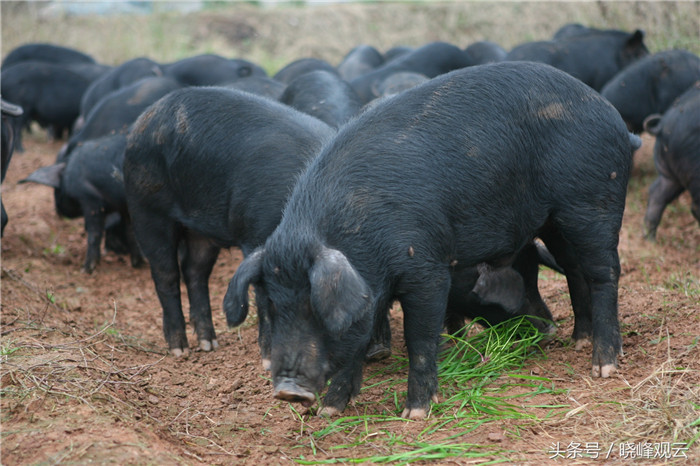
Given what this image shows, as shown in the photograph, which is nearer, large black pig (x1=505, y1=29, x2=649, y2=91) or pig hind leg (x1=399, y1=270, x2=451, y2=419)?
pig hind leg (x1=399, y1=270, x2=451, y2=419)

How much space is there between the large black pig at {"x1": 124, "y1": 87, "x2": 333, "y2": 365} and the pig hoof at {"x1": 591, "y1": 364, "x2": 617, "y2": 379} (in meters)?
1.84

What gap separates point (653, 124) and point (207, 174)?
17.8 feet

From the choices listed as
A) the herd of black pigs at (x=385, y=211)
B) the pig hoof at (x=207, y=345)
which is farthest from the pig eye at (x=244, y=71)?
the pig hoof at (x=207, y=345)

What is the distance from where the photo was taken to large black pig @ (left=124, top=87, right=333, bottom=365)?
481 cm

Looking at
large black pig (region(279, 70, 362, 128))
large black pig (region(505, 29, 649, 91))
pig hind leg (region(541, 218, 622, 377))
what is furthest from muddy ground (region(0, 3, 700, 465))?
large black pig (region(505, 29, 649, 91))

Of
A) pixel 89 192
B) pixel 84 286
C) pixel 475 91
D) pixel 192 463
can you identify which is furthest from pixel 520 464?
pixel 89 192

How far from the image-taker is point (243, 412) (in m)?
4.36

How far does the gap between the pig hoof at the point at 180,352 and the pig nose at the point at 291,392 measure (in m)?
2.23

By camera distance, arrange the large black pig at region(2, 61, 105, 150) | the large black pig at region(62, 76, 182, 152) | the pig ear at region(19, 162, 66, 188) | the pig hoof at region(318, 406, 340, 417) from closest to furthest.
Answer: the pig hoof at region(318, 406, 340, 417) < the pig ear at region(19, 162, 66, 188) < the large black pig at region(62, 76, 182, 152) < the large black pig at region(2, 61, 105, 150)

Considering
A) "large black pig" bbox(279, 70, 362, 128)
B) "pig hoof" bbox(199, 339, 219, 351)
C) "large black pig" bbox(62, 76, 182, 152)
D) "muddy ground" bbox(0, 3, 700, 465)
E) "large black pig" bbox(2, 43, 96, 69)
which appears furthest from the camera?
"large black pig" bbox(2, 43, 96, 69)

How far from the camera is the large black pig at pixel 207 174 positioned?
4809 millimetres

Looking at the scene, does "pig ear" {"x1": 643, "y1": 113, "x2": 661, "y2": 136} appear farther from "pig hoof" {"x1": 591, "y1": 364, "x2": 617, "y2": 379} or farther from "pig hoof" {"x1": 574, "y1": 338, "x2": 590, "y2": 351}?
"pig hoof" {"x1": 591, "y1": 364, "x2": 617, "y2": 379}

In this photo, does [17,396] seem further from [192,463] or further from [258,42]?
[258,42]

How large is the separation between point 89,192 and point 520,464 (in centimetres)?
600
